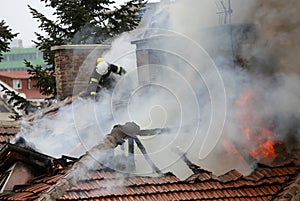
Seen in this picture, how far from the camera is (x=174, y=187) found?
276 inches

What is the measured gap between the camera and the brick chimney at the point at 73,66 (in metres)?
10.7

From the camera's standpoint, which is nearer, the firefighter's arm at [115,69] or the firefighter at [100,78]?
the firefighter at [100,78]

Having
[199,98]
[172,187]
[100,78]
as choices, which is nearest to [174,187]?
[172,187]

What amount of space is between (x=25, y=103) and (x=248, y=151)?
436 inches

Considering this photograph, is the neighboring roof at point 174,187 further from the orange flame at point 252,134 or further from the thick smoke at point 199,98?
the orange flame at point 252,134

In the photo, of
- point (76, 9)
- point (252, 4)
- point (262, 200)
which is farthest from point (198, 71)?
point (76, 9)

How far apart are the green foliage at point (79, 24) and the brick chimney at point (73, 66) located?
6.15m

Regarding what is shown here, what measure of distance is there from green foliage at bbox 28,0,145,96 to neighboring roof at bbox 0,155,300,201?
10.2 meters

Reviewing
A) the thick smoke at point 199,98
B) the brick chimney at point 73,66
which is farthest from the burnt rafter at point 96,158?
the brick chimney at point 73,66

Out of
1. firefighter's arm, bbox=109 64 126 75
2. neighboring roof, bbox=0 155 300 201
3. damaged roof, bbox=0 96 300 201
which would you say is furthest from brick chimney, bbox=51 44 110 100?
neighboring roof, bbox=0 155 300 201

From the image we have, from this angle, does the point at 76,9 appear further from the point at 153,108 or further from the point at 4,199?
the point at 4,199

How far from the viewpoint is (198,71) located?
9961mm

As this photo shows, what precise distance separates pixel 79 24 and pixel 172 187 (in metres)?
11.3

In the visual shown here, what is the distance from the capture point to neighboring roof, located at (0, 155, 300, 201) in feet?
21.7
